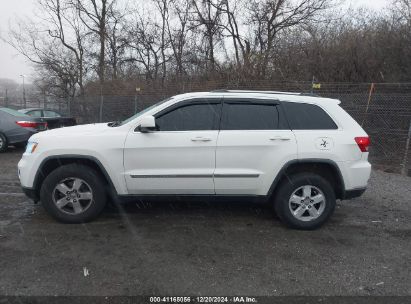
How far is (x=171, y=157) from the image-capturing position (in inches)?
163

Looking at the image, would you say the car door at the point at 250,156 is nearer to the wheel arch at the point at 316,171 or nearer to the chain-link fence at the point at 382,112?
the wheel arch at the point at 316,171

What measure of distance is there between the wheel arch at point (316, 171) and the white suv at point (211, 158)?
13mm

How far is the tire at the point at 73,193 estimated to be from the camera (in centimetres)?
418

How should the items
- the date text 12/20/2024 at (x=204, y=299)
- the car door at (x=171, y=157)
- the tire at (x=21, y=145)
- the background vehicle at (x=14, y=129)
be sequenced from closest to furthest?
the date text 12/20/2024 at (x=204, y=299)
the car door at (x=171, y=157)
the background vehicle at (x=14, y=129)
the tire at (x=21, y=145)

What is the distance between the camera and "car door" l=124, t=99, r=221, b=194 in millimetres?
4129

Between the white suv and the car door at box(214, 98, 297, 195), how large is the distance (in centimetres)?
1

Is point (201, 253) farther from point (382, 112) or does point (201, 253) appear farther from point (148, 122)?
point (382, 112)

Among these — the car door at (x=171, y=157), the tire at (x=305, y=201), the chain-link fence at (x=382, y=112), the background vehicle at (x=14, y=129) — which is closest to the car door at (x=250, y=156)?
the car door at (x=171, y=157)

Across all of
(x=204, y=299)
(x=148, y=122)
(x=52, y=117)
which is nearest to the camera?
(x=204, y=299)

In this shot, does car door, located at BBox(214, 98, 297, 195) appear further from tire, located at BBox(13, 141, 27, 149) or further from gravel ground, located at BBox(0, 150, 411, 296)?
tire, located at BBox(13, 141, 27, 149)

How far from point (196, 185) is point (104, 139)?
1326 millimetres

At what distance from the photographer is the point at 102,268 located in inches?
127

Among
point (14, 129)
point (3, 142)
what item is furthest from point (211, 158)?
point (3, 142)

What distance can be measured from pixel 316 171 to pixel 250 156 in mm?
982
